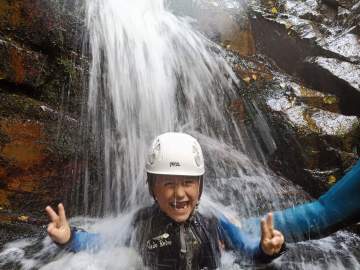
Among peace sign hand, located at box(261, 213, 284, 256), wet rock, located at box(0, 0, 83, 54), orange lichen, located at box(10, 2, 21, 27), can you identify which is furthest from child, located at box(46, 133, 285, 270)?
orange lichen, located at box(10, 2, 21, 27)

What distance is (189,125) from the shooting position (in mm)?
5941

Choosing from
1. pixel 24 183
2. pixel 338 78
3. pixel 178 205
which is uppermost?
pixel 338 78

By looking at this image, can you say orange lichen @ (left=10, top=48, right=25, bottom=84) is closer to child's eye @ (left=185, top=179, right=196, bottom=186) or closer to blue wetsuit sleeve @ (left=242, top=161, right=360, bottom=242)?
child's eye @ (left=185, top=179, right=196, bottom=186)

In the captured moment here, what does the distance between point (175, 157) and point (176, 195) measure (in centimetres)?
36

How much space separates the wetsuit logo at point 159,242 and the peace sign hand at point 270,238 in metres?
0.89

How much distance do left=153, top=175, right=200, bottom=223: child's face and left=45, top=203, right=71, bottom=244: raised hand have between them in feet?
2.86

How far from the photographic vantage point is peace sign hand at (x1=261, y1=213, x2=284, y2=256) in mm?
3316

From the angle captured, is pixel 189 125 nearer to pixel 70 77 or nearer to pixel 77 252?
pixel 70 77

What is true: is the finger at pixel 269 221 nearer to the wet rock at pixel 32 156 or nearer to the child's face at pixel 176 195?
the child's face at pixel 176 195

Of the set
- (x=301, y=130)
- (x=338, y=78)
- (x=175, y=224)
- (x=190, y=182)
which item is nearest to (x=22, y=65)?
(x=190, y=182)

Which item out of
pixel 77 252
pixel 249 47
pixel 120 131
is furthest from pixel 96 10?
pixel 77 252

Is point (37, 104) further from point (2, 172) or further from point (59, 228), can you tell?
point (59, 228)

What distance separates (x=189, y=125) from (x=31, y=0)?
2752 mm

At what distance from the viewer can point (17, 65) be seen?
502cm
